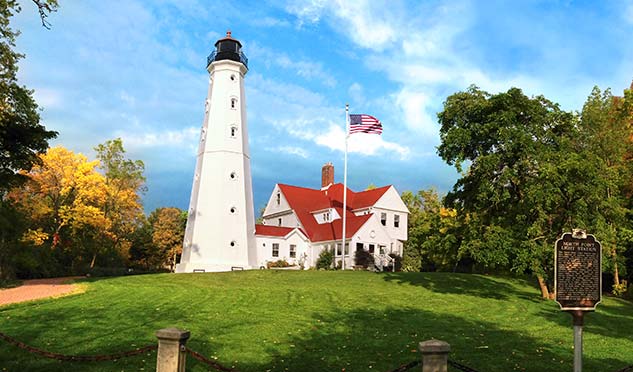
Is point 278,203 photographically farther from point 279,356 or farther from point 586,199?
point 279,356

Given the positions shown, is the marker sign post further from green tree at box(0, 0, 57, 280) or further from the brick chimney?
the brick chimney

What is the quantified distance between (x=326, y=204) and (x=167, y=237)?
1627 cm

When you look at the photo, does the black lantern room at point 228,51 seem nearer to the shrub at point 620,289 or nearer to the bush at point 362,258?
the bush at point 362,258

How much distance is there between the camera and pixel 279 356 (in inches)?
456

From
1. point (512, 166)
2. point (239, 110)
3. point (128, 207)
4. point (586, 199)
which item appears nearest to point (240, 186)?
point (239, 110)

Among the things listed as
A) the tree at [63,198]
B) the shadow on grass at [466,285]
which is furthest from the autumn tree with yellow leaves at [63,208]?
the shadow on grass at [466,285]

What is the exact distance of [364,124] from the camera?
121 feet

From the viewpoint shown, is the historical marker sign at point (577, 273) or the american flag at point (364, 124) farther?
the american flag at point (364, 124)

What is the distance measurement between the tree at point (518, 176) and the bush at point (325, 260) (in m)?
20.5

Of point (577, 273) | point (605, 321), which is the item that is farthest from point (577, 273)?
point (605, 321)

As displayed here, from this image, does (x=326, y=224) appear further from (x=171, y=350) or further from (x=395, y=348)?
(x=171, y=350)

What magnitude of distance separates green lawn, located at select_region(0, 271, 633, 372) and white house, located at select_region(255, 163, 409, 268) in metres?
17.7

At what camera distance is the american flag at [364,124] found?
3669cm

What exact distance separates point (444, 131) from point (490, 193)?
3594 mm
